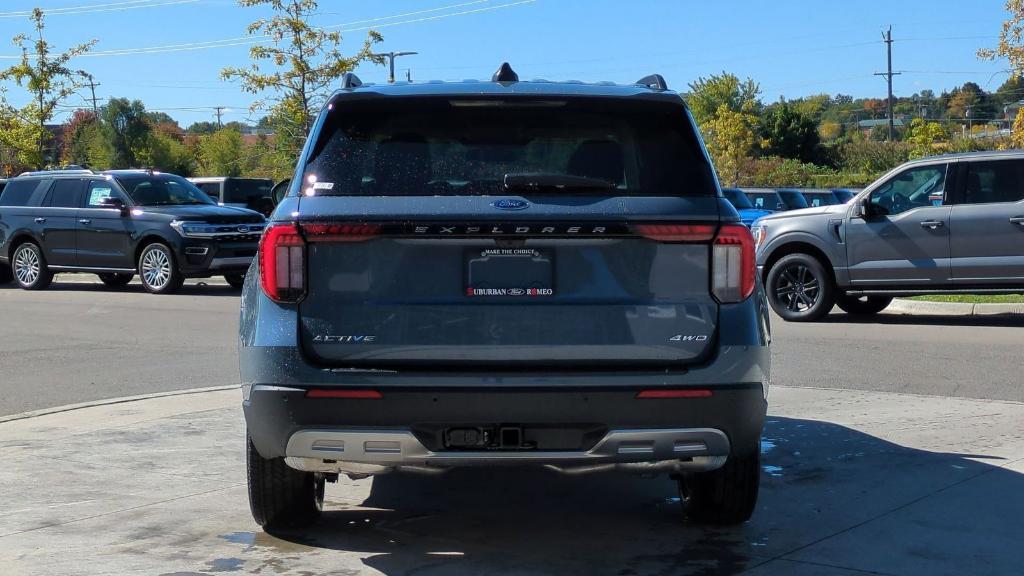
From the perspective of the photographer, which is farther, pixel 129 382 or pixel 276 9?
pixel 276 9

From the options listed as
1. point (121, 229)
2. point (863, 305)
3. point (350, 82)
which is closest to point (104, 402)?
point (350, 82)

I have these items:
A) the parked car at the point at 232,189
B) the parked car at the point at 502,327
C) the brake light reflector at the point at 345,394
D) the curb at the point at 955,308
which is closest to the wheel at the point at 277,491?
the parked car at the point at 502,327

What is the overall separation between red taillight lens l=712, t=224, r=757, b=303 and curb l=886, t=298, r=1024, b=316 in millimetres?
11862

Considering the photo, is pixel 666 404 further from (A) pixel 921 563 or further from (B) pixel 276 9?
(B) pixel 276 9

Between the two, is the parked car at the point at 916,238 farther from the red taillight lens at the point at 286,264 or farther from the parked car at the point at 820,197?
the parked car at the point at 820,197

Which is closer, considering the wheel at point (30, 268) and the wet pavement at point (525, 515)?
the wet pavement at point (525, 515)

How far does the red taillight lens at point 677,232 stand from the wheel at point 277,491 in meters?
1.83

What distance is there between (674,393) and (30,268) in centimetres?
1959

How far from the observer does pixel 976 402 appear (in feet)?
30.2

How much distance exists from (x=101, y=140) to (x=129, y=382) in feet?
313

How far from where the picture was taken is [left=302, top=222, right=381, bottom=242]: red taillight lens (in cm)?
482

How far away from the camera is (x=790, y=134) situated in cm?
9188

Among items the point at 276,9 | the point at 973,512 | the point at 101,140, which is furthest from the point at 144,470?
the point at 101,140

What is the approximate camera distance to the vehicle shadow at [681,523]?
522cm
